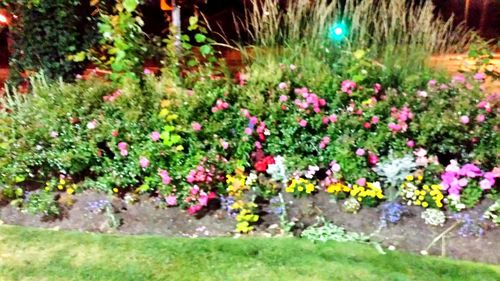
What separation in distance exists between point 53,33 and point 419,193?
3.59 metres

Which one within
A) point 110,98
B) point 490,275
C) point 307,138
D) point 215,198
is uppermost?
point 110,98

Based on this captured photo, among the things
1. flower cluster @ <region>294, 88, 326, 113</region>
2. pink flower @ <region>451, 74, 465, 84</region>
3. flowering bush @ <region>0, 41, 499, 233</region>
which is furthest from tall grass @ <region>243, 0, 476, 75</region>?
flower cluster @ <region>294, 88, 326, 113</region>

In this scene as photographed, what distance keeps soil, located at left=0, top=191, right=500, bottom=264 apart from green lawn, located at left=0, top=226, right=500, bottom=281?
0.15m

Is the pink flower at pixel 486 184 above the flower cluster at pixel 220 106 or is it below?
below

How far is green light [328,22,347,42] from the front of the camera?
521 centimetres

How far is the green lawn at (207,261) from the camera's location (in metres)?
3.60

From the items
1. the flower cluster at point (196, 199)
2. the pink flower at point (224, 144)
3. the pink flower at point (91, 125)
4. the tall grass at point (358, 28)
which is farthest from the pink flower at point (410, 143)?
the pink flower at point (91, 125)

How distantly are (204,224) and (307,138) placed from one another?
98cm

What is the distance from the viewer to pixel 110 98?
4.51 metres

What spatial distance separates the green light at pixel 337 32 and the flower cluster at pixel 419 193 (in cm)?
152

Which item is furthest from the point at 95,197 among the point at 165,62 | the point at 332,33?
the point at 332,33

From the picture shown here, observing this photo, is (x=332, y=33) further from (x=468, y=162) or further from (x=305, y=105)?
(x=468, y=162)

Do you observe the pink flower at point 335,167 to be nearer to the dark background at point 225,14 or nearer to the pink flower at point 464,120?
the pink flower at point 464,120

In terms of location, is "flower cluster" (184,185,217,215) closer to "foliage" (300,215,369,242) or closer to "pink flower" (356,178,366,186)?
"foliage" (300,215,369,242)
